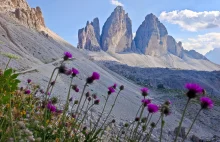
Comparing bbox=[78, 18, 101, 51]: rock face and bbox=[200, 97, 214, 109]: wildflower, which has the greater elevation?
bbox=[78, 18, 101, 51]: rock face

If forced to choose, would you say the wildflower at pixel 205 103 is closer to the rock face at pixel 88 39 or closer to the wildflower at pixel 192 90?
the wildflower at pixel 192 90

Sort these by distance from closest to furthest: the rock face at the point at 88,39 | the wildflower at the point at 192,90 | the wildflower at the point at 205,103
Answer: the wildflower at the point at 192,90, the wildflower at the point at 205,103, the rock face at the point at 88,39

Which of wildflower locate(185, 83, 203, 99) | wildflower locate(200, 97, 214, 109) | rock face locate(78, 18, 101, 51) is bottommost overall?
wildflower locate(200, 97, 214, 109)

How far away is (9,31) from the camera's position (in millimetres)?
36406

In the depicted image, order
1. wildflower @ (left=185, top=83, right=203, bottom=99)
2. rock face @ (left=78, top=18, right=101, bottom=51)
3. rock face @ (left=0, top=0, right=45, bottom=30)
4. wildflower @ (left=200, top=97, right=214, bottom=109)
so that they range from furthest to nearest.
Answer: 1. rock face @ (left=78, top=18, right=101, bottom=51)
2. rock face @ (left=0, top=0, right=45, bottom=30)
3. wildflower @ (left=200, top=97, right=214, bottom=109)
4. wildflower @ (left=185, top=83, right=203, bottom=99)

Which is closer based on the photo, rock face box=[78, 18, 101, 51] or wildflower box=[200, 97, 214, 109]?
wildflower box=[200, 97, 214, 109]

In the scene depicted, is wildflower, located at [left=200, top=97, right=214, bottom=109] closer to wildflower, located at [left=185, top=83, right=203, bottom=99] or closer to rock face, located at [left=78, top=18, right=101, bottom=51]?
wildflower, located at [left=185, top=83, right=203, bottom=99]

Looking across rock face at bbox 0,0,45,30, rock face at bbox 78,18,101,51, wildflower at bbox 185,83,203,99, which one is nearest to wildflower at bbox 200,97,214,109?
wildflower at bbox 185,83,203,99

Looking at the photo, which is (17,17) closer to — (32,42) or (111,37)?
(32,42)

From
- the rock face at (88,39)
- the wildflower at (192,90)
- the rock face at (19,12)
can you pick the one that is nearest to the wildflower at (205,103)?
the wildflower at (192,90)

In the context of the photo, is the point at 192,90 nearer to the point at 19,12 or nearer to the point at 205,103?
the point at 205,103

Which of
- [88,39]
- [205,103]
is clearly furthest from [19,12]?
[88,39]

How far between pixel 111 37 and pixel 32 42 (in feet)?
512

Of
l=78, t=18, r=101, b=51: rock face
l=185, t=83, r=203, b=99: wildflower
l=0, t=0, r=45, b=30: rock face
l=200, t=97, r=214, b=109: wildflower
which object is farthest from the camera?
l=78, t=18, r=101, b=51: rock face
